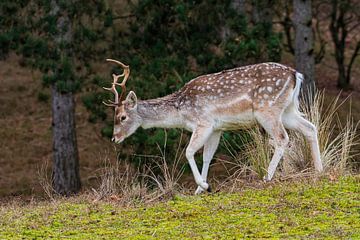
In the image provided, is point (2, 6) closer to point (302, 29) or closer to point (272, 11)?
point (302, 29)

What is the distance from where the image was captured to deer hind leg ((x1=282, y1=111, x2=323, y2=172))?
480 inches

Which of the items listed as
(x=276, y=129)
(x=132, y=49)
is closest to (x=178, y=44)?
(x=132, y=49)

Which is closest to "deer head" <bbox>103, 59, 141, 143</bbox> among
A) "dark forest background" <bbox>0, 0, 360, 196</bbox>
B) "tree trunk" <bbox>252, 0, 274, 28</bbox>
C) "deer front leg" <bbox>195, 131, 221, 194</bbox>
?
"deer front leg" <bbox>195, 131, 221, 194</bbox>

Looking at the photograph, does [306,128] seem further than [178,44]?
No

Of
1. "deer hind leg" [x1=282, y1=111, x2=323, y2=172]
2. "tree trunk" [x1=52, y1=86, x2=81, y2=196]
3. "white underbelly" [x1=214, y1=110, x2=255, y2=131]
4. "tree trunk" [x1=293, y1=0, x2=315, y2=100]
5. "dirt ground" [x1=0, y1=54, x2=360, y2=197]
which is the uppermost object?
"white underbelly" [x1=214, y1=110, x2=255, y2=131]

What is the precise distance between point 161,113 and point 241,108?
3.87ft

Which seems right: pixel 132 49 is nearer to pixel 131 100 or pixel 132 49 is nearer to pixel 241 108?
pixel 131 100

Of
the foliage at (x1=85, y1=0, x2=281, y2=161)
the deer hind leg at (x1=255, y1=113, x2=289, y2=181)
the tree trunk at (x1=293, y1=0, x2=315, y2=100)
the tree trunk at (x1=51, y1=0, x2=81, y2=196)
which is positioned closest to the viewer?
the deer hind leg at (x1=255, y1=113, x2=289, y2=181)

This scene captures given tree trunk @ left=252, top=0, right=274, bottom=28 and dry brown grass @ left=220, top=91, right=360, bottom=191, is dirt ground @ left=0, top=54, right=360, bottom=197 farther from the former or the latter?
dry brown grass @ left=220, top=91, right=360, bottom=191

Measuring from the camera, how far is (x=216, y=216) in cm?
1003

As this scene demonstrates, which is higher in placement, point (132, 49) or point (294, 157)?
point (294, 157)

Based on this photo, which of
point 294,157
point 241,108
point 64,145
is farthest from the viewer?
point 64,145

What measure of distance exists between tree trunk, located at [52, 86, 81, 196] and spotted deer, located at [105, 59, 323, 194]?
26.1ft

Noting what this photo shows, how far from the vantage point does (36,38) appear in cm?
1897
